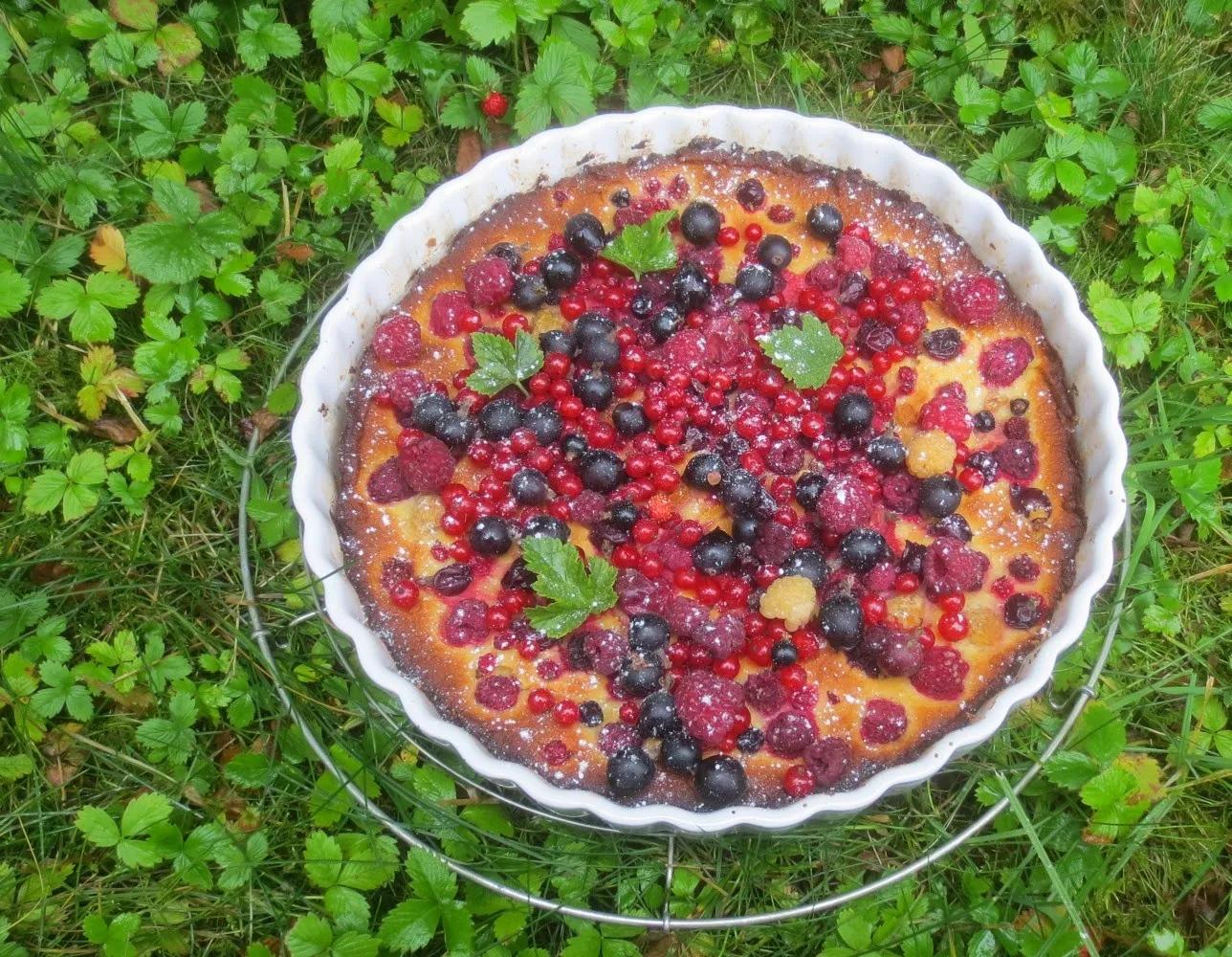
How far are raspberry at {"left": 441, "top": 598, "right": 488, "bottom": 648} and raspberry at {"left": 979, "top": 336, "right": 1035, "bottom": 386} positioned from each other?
1162mm

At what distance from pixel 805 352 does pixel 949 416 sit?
0.32m

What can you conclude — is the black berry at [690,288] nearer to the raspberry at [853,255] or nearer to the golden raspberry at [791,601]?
the raspberry at [853,255]

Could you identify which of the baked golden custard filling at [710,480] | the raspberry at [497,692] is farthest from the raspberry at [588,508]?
the raspberry at [497,692]

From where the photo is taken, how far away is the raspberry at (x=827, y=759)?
198 centimetres

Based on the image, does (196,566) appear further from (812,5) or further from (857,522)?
(812,5)

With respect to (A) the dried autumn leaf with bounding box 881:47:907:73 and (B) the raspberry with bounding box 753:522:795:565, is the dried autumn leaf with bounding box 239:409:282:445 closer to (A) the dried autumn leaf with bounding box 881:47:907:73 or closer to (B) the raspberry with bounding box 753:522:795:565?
(B) the raspberry with bounding box 753:522:795:565

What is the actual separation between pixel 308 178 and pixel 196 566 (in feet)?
3.30

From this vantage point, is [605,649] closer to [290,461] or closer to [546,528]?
[546,528]

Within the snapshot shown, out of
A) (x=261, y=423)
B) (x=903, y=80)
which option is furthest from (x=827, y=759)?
(x=903, y=80)

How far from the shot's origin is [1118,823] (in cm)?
225

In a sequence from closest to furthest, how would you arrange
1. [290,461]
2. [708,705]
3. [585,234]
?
[708,705]
[585,234]
[290,461]

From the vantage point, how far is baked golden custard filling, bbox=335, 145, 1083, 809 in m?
2.02

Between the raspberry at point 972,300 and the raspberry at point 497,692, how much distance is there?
3.96 ft

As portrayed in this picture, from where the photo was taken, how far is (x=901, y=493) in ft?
6.93
